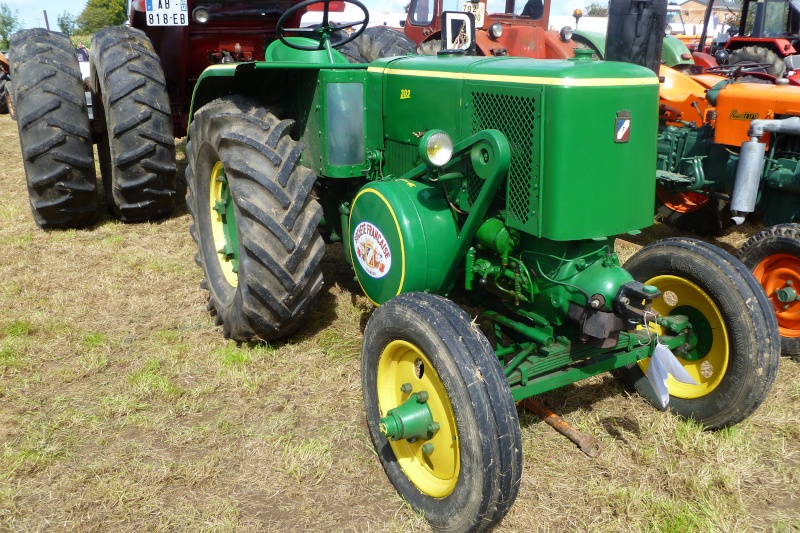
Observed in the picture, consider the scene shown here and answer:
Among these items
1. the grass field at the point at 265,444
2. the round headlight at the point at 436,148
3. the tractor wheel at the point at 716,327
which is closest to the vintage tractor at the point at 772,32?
the grass field at the point at 265,444

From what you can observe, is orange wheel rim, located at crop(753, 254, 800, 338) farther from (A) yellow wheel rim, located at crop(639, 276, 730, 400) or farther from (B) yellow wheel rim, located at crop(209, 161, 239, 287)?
(B) yellow wheel rim, located at crop(209, 161, 239, 287)

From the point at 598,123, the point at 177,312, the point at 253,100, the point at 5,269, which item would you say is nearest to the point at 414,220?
the point at 598,123

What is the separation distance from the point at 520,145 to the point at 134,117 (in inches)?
131

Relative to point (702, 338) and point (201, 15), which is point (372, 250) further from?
point (201, 15)

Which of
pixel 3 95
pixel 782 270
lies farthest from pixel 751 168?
pixel 3 95

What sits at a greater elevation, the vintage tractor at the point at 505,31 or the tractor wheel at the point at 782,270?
the vintage tractor at the point at 505,31

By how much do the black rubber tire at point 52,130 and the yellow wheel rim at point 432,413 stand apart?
353 cm

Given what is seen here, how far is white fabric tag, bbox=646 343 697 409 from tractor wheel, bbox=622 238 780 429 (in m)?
0.39

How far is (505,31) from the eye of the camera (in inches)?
331

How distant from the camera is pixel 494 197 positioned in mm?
A: 2654

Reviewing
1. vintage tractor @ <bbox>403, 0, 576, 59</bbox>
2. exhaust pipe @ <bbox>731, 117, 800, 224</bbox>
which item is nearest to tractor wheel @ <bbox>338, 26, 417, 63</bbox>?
vintage tractor @ <bbox>403, 0, 576, 59</bbox>

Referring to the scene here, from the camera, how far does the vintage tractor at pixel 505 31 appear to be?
816 cm

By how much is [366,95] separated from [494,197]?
107 centimetres

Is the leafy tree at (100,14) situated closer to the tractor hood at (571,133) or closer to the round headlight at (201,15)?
the round headlight at (201,15)
